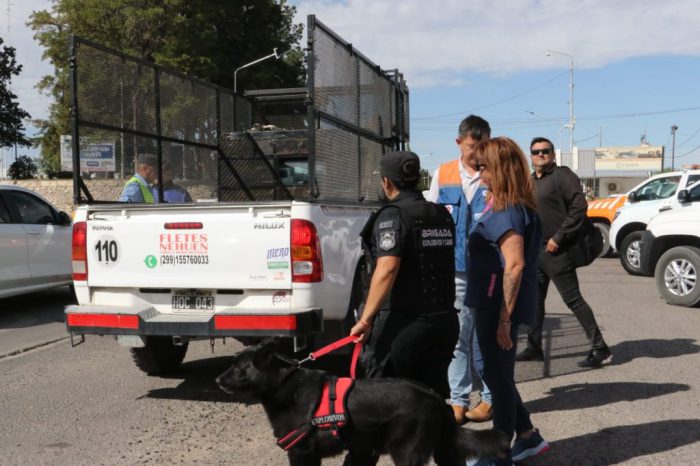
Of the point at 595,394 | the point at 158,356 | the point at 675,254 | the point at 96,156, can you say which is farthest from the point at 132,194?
the point at 675,254

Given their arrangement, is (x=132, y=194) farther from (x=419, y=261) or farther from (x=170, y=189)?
(x=419, y=261)

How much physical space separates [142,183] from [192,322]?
2.23m

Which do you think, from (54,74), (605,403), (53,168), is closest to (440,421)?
(605,403)

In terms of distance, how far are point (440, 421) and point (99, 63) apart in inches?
192

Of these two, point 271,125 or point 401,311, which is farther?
point 271,125

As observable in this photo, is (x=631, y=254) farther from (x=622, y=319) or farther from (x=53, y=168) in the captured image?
(x=53, y=168)

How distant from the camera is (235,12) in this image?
32594 millimetres

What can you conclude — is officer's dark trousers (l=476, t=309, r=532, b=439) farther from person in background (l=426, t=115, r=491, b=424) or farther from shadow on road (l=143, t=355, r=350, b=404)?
shadow on road (l=143, t=355, r=350, b=404)

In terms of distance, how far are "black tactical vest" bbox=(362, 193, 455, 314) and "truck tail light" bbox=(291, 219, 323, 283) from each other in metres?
1.38

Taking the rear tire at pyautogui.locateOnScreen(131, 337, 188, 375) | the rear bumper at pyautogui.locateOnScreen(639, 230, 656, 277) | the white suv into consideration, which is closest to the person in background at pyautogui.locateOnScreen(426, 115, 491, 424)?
the rear tire at pyautogui.locateOnScreen(131, 337, 188, 375)

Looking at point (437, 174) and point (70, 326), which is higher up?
point (437, 174)

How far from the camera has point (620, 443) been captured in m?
4.49

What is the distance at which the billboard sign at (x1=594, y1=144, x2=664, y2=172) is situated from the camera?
84.4 meters

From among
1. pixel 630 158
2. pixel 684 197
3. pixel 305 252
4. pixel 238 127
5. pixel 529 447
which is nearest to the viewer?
pixel 529 447
